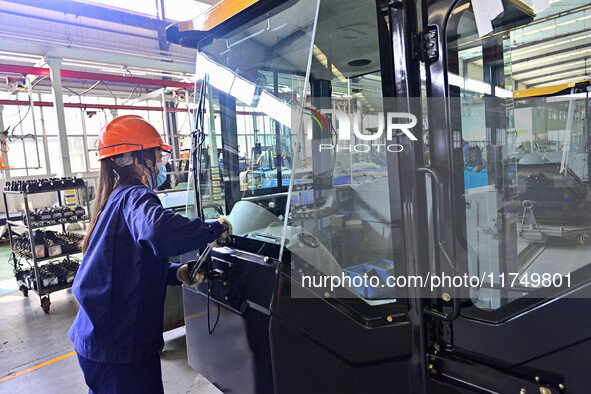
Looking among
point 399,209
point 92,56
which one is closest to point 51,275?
point 92,56

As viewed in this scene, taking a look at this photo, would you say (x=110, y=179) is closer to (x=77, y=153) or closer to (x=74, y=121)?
(x=74, y=121)

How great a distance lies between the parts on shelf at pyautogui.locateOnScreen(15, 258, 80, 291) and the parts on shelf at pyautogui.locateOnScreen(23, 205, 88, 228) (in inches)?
21.1

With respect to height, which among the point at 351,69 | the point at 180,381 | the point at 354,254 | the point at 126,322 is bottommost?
the point at 180,381

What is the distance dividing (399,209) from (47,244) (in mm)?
4641

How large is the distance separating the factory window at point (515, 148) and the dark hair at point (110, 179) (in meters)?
1.44

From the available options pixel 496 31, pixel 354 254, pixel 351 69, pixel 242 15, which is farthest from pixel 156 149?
pixel 496 31

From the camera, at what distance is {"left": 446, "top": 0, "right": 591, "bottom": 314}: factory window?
1167 millimetres

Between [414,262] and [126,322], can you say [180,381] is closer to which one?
[126,322]

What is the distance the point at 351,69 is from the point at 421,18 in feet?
1.66

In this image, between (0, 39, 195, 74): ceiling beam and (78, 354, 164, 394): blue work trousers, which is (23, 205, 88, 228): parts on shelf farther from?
(78, 354, 164, 394): blue work trousers

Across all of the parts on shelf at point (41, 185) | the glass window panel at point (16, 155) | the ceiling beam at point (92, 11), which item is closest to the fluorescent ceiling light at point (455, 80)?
the parts on shelf at point (41, 185)

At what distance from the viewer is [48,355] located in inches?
132

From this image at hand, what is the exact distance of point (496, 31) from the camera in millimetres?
1334

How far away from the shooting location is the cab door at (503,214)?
40.4 inches
